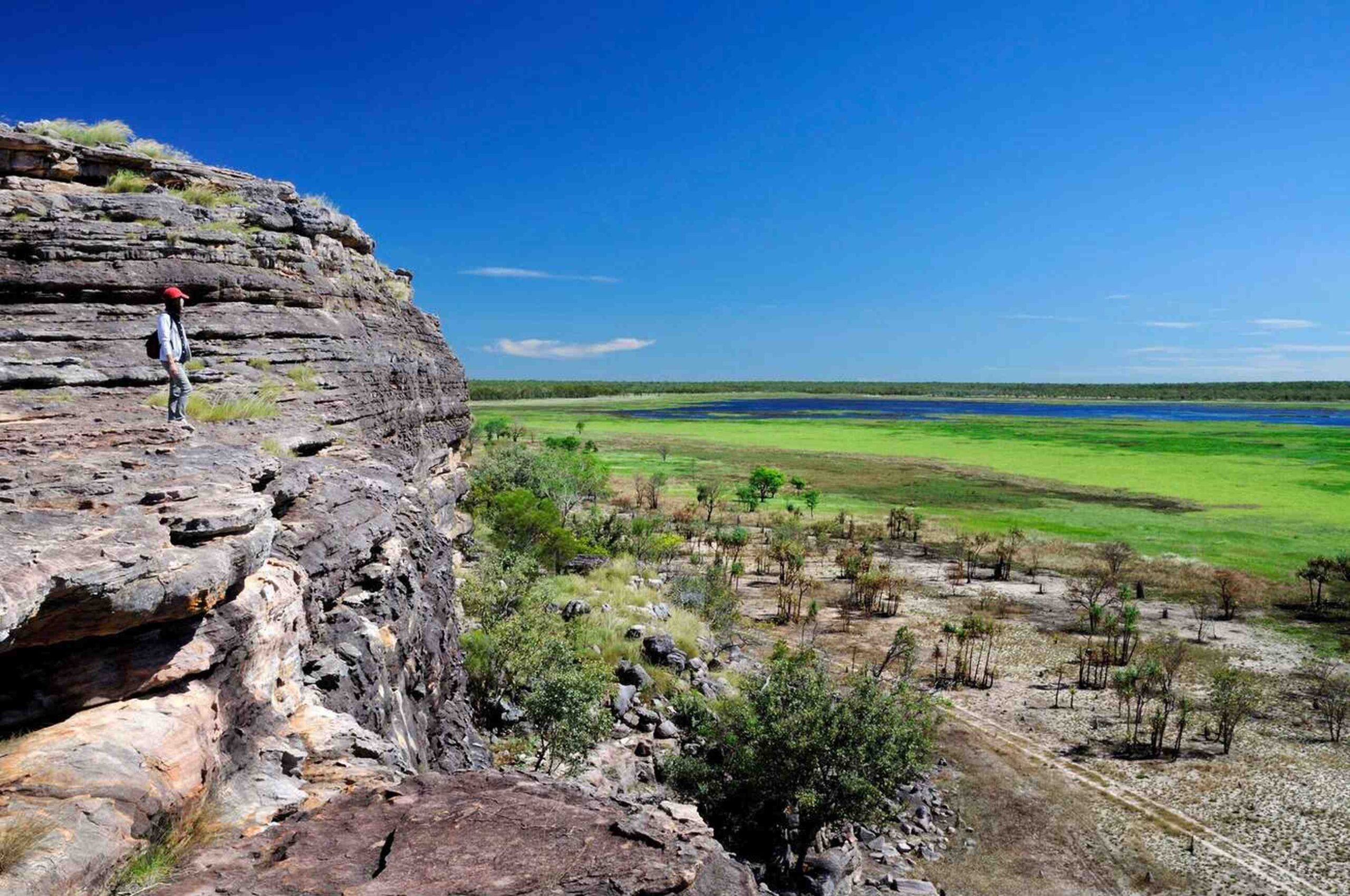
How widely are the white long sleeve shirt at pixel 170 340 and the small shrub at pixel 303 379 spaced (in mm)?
5074

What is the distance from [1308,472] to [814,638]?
91848 millimetres

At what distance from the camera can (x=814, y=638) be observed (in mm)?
37219

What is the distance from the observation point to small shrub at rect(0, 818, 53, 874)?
201 inches

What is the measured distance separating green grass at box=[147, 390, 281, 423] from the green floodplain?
60.9 meters

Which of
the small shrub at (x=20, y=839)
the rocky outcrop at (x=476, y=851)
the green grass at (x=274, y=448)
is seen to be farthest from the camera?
the green grass at (x=274, y=448)

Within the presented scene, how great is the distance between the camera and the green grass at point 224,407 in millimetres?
12641

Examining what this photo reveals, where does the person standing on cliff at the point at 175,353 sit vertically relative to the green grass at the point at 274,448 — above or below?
above

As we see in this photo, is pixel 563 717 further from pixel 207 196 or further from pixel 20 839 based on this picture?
pixel 207 196

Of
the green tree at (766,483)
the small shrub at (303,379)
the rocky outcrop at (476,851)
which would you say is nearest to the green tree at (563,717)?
the small shrub at (303,379)

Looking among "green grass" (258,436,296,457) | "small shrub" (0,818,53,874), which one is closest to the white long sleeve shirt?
"green grass" (258,436,296,457)

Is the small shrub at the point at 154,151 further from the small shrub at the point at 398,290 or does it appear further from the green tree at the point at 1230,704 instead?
the green tree at the point at 1230,704

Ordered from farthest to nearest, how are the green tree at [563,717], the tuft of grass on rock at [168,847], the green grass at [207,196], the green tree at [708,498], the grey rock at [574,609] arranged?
1. the green tree at [708,498]
2. the grey rock at [574,609]
3. the green grass at [207,196]
4. the green tree at [563,717]
5. the tuft of grass on rock at [168,847]

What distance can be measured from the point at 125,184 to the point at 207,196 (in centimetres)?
179

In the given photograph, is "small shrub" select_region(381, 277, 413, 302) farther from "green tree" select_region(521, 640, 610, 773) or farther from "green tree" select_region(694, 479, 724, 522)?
"green tree" select_region(694, 479, 724, 522)
